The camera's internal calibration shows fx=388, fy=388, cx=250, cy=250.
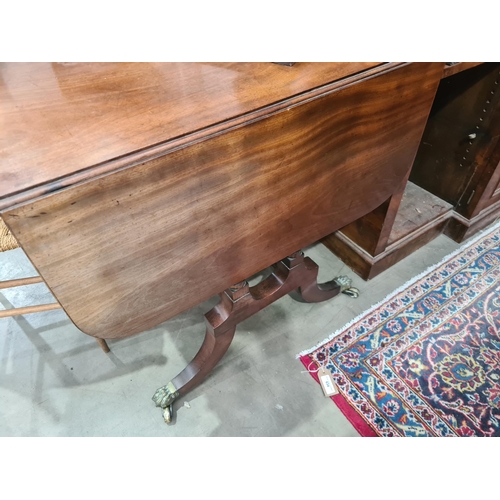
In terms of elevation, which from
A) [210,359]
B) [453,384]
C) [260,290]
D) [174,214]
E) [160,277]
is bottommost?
[453,384]

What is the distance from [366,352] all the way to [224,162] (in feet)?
2.99

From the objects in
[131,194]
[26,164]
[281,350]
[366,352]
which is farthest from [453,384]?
[26,164]

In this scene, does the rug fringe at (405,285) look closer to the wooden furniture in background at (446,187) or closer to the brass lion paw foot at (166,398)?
the wooden furniture in background at (446,187)

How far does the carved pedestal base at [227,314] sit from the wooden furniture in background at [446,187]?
1.08ft

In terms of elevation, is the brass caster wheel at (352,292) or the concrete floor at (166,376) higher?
the brass caster wheel at (352,292)

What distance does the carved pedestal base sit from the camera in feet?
3.68

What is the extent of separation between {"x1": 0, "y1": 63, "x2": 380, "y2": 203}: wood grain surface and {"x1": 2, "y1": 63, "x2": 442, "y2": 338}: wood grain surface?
0.12ft

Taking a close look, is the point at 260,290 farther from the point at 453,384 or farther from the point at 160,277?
the point at 453,384

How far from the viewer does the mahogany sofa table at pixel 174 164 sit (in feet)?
2.00

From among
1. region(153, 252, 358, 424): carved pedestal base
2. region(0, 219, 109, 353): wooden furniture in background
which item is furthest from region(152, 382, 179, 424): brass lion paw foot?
region(0, 219, 109, 353): wooden furniture in background

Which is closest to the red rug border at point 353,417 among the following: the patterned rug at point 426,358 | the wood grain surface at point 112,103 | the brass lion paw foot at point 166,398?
the patterned rug at point 426,358

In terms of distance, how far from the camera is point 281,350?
52.5 inches

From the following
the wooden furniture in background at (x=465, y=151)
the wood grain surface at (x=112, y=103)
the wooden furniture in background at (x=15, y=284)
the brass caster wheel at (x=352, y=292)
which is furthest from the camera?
the brass caster wheel at (x=352, y=292)

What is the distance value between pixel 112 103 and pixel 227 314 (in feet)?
2.12
